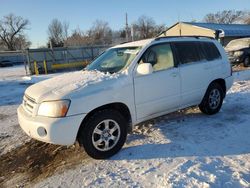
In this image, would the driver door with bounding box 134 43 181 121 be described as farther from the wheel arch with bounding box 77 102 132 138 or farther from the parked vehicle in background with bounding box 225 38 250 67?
the parked vehicle in background with bounding box 225 38 250 67

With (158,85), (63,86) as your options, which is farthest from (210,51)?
(63,86)

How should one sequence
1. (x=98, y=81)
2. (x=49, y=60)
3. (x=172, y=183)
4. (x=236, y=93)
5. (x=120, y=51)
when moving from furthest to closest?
(x=49, y=60) < (x=236, y=93) < (x=120, y=51) < (x=98, y=81) < (x=172, y=183)

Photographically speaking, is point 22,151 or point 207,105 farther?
point 207,105

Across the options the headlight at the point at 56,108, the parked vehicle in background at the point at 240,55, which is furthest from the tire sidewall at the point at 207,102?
the parked vehicle in background at the point at 240,55


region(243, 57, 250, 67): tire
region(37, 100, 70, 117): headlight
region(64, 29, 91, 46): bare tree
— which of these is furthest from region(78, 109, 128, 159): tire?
region(64, 29, 91, 46): bare tree

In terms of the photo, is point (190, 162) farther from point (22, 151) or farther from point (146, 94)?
point (22, 151)

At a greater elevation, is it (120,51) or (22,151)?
(120,51)

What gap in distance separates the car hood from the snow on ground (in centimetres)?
112

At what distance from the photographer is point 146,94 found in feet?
14.7

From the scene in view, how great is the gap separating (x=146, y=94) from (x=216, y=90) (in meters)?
2.21

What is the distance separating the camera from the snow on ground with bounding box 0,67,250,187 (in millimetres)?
3342

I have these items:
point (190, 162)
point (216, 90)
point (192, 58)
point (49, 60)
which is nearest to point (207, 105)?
point (216, 90)

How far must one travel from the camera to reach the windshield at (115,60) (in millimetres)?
4516

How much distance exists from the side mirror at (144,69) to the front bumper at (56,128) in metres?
1.24
